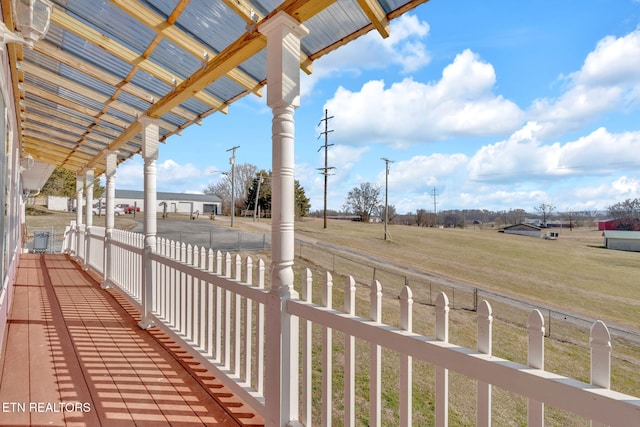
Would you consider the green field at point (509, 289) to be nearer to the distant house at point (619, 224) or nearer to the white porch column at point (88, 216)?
the distant house at point (619, 224)

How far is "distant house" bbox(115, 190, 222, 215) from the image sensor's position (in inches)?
1949

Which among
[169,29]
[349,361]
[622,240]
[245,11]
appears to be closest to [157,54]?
[169,29]

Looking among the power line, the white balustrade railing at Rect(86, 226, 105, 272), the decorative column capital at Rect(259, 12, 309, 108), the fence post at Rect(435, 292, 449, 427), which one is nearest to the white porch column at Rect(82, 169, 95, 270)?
the white balustrade railing at Rect(86, 226, 105, 272)

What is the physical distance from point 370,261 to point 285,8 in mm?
18952

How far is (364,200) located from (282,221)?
4226cm

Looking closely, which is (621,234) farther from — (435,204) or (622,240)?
(435,204)

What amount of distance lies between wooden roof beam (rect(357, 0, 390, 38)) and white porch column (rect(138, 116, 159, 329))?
3.30 meters

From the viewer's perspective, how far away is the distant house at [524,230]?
42862 millimetres

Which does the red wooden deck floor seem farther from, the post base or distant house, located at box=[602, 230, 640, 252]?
distant house, located at box=[602, 230, 640, 252]

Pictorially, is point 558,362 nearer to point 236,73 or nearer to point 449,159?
point 236,73

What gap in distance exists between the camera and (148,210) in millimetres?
4148

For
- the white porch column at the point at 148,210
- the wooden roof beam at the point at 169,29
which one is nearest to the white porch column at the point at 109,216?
the white porch column at the point at 148,210

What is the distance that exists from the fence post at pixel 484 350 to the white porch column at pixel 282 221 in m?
1.11

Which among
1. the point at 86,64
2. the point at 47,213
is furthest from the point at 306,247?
the point at 47,213
